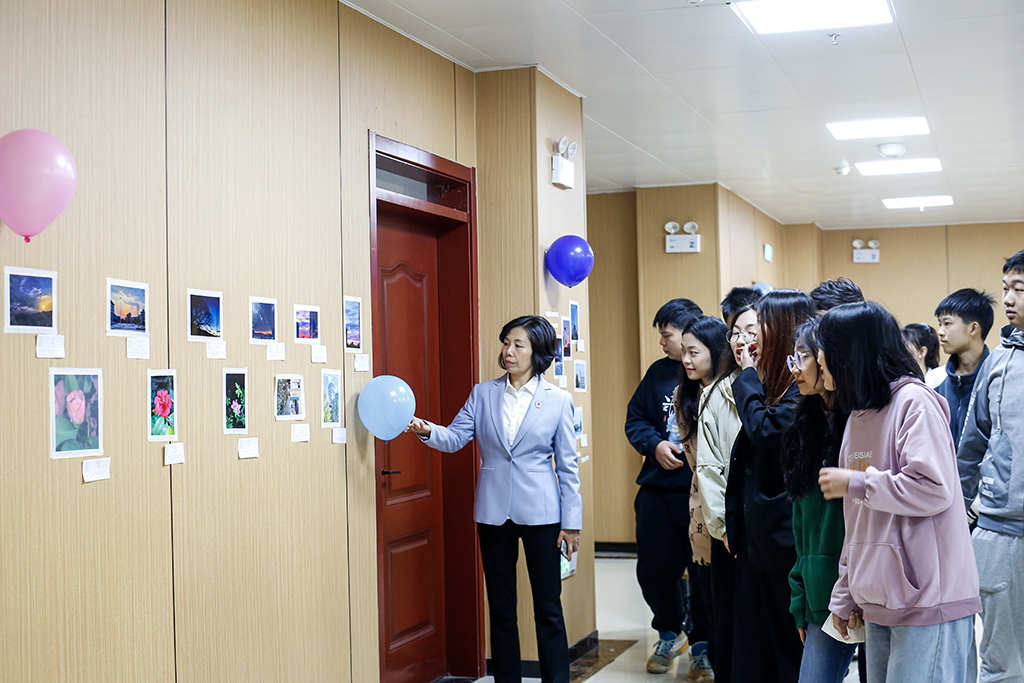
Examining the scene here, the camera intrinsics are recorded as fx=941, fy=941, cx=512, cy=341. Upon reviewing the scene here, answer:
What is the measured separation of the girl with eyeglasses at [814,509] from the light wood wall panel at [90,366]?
1833mm

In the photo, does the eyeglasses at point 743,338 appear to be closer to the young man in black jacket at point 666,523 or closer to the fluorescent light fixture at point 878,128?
the young man in black jacket at point 666,523

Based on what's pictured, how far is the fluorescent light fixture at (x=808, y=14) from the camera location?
4062 mm

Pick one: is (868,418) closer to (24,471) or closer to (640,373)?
(24,471)

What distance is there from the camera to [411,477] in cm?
437

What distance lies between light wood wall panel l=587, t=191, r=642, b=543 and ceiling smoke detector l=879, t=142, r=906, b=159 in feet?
6.93

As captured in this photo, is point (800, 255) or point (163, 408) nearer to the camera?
point (163, 408)

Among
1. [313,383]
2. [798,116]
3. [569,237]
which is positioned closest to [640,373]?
[798,116]

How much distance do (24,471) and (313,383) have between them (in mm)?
1247

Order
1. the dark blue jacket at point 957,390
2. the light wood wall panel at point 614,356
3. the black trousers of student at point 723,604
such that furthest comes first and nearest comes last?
1. the light wood wall panel at point 614,356
2. the dark blue jacket at point 957,390
3. the black trousers of student at point 723,604

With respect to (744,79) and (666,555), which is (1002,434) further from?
(744,79)
